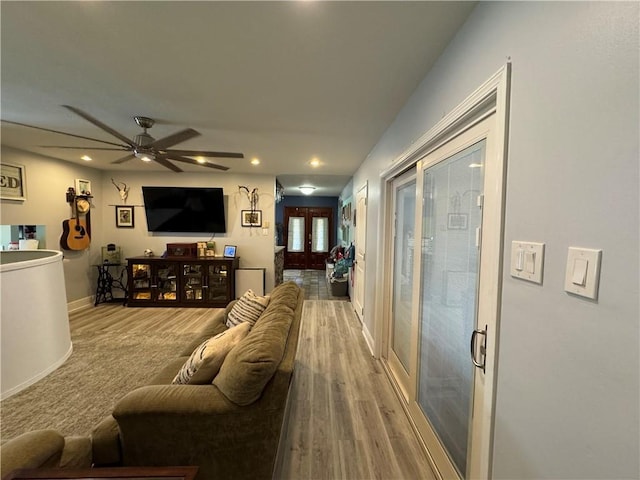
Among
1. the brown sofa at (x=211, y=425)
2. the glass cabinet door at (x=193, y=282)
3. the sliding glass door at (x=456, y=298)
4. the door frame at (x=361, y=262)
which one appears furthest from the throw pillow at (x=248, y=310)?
the glass cabinet door at (x=193, y=282)

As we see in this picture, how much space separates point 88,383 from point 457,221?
3.30 meters

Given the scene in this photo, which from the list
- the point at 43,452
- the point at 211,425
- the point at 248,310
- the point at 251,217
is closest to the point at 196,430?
the point at 211,425

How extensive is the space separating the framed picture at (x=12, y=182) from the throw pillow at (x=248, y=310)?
3660 millimetres

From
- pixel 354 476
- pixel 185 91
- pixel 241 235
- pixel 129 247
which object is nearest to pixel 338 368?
pixel 354 476

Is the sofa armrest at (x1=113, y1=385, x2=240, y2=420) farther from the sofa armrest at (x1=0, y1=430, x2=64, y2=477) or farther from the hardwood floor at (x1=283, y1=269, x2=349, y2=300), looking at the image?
the hardwood floor at (x1=283, y1=269, x2=349, y2=300)

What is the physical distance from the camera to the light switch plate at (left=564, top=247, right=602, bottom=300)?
0.66m

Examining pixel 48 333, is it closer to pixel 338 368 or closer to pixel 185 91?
pixel 185 91

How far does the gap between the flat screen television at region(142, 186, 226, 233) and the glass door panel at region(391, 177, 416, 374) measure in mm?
3552

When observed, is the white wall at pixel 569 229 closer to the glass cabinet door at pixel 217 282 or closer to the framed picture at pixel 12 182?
the glass cabinet door at pixel 217 282

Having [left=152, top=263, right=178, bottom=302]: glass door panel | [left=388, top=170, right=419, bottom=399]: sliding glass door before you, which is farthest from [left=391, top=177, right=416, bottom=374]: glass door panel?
[left=152, top=263, right=178, bottom=302]: glass door panel

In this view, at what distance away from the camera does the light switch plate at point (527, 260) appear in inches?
33.1

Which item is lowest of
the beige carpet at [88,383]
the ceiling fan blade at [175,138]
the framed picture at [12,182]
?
the beige carpet at [88,383]

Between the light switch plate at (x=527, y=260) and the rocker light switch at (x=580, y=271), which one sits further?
the light switch plate at (x=527, y=260)

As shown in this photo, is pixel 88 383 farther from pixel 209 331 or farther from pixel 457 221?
pixel 457 221
